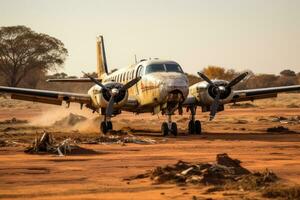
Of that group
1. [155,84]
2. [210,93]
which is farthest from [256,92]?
[155,84]

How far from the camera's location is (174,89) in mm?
23188

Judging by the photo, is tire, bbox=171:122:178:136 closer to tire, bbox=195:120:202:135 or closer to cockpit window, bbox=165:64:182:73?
tire, bbox=195:120:202:135

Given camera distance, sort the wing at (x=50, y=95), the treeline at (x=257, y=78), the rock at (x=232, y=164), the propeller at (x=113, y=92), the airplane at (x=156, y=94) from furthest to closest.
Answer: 1. the treeline at (x=257, y=78)
2. the wing at (x=50, y=95)
3. the propeller at (x=113, y=92)
4. the airplane at (x=156, y=94)
5. the rock at (x=232, y=164)

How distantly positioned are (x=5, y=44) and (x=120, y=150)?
71868mm

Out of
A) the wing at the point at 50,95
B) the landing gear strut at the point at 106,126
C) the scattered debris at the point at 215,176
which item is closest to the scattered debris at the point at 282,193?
the scattered debris at the point at 215,176

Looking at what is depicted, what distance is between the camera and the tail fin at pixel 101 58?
36.3 metres

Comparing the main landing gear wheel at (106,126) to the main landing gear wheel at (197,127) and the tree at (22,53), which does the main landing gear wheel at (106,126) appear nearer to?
the main landing gear wheel at (197,127)

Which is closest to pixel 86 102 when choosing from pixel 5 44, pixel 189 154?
pixel 189 154

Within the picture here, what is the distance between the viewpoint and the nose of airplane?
915 inches

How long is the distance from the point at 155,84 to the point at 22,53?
216ft

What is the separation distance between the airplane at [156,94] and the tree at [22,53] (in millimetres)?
60608

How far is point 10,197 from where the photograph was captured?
9.48 m

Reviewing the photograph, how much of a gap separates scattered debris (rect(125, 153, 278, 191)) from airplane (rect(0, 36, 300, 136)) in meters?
11.8

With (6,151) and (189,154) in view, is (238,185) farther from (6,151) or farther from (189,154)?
(6,151)
